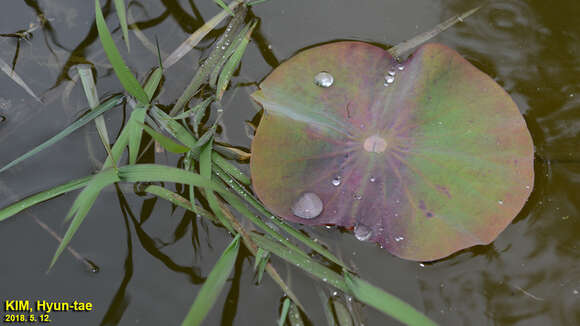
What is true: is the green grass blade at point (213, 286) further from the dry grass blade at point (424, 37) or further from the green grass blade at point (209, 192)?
the dry grass blade at point (424, 37)

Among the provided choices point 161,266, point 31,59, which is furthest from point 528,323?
point 31,59

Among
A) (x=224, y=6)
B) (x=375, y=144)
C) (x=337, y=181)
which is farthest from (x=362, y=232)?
(x=224, y=6)

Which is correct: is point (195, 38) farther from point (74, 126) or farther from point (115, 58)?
point (74, 126)

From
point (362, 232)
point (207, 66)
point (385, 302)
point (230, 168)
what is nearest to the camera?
point (385, 302)

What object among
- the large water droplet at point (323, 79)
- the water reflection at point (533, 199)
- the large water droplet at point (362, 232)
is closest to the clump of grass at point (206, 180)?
the large water droplet at point (362, 232)

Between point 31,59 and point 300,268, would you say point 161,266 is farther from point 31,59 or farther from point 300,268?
point 31,59

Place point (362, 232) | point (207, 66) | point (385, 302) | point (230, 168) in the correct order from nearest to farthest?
point (385, 302) < point (362, 232) < point (230, 168) < point (207, 66)
